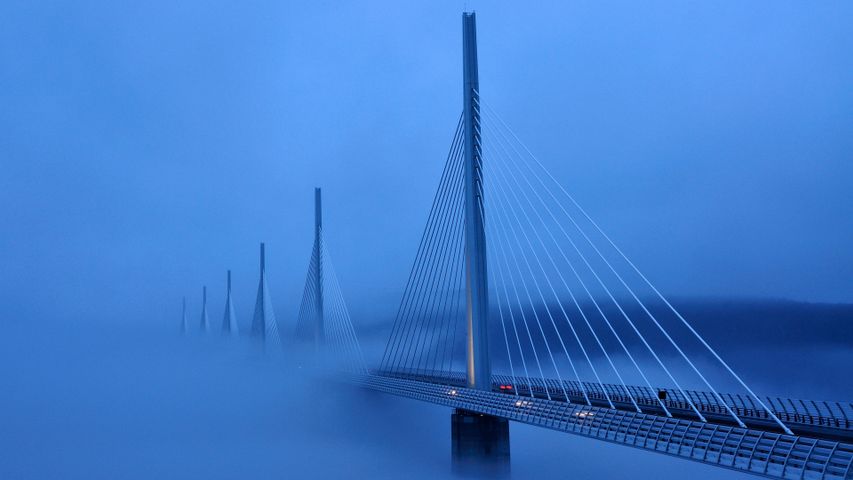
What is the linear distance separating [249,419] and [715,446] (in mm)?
30868

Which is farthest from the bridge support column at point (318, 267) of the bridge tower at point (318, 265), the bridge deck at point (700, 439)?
the bridge deck at point (700, 439)

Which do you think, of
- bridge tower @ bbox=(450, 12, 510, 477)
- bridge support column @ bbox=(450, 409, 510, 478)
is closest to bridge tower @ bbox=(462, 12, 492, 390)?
bridge tower @ bbox=(450, 12, 510, 477)

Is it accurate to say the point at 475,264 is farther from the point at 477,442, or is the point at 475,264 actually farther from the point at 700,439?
the point at 700,439

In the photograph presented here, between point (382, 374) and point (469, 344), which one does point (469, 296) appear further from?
point (382, 374)

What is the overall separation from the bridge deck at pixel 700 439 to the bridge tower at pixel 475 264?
2261 millimetres

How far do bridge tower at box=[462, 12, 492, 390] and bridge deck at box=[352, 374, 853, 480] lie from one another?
2261 mm

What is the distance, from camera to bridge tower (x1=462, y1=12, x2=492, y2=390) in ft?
67.6

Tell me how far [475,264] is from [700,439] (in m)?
10.3

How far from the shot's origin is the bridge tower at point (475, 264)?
20.6 meters

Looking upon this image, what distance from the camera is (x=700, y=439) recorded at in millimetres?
11102

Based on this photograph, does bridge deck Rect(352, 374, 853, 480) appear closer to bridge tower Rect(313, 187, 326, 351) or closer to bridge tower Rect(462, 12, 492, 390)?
bridge tower Rect(462, 12, 492, 390)

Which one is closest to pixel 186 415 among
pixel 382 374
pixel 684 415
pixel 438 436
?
pixel 382 374

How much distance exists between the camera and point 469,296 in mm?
20969

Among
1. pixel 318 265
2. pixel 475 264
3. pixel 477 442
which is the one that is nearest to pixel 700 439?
pixel 475 264
